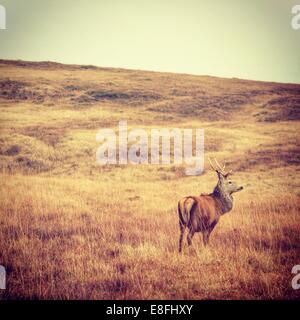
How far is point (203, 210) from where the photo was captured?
5844 millimetres

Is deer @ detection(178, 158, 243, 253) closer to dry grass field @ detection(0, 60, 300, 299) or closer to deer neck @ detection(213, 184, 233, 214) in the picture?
deer neck @ detection(213, 184, 233, 214)

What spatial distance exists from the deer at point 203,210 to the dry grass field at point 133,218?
1.17 ft

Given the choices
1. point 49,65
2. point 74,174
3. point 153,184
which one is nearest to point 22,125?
point 74,174

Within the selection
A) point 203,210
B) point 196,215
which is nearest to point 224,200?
point 203,210

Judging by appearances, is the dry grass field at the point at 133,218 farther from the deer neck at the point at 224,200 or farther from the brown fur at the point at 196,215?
the deer neck at the point at 224,200

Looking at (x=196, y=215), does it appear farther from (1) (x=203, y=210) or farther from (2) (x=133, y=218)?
(2) (x=133, y=218)

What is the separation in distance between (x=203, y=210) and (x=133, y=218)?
2568 mm

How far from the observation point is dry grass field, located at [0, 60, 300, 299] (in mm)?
4730

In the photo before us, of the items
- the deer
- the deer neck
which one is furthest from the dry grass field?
the deer neck

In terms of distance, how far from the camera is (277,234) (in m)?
6.58

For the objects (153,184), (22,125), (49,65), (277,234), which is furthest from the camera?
(49,65)

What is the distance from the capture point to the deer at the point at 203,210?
576 centimetres

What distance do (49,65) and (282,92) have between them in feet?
131
